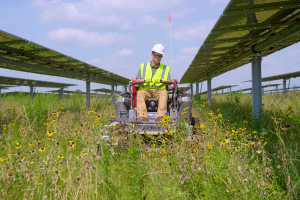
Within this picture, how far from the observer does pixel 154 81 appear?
A: 592 centimetres

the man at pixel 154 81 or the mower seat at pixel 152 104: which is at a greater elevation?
the man at pixel 154 81

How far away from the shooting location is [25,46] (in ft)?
31.0

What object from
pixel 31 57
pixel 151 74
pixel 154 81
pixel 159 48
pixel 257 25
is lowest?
pixel 154 81

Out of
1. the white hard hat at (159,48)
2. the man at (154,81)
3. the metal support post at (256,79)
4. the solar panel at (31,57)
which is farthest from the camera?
the metal support post at (256,79)

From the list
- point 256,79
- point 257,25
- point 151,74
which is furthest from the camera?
point 256,79

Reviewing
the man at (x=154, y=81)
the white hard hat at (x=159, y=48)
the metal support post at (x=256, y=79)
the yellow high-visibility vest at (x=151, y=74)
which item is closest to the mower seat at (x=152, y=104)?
the man at (x=154, y=81)

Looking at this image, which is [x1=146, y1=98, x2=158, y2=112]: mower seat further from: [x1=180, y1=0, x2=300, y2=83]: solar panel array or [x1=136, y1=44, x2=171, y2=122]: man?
[x1=180, y1=0, x2=300, y2=83]: solar panel array

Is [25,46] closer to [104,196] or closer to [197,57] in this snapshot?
[197,57]

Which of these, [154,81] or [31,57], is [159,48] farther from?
[31,57]

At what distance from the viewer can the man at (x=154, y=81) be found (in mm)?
5453

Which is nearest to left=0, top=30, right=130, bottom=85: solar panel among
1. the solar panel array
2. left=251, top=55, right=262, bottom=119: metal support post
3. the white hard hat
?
the white hard hat

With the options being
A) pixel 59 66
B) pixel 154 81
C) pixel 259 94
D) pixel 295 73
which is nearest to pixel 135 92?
pixel 154 81

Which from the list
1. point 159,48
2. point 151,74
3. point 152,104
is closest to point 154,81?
point 151,74

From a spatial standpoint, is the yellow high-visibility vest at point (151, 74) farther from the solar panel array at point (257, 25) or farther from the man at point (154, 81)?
the solar panel array at point (257, 25)
